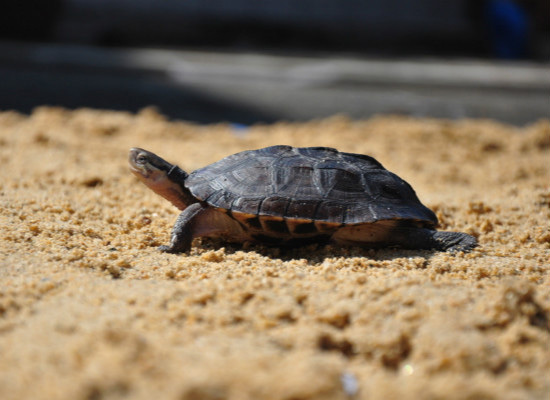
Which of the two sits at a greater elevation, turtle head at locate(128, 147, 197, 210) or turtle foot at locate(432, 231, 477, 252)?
turtle head at locate(128, 147, 197, 210)

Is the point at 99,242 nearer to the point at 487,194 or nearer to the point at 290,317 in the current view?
the point at 290,317

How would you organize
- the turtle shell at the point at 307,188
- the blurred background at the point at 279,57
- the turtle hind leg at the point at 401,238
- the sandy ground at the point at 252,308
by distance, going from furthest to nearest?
1. the blurred background at the point at 279,57
2. the turtle hind leg at the point at 401,238
3. the turtle shell at the point at 307,188
4. the sandy ground at the point at 252,308

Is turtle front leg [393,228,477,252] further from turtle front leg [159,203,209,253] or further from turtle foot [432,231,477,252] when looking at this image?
turtle front leg [159,203,209,253]

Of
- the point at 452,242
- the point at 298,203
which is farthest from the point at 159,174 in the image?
the point at 452,242

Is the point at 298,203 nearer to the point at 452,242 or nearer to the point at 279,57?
the point at 452,242

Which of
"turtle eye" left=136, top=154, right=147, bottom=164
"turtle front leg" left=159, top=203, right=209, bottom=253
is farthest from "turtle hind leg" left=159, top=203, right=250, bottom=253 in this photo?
"turtle eye" left=136, top=154, right=147, bottom=164

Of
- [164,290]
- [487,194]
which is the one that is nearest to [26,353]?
[164,290]

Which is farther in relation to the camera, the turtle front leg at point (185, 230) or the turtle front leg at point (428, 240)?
the turtle front leg at point (428, 240)

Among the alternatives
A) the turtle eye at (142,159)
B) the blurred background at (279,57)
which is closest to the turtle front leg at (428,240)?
the turtle eye at (142,159)

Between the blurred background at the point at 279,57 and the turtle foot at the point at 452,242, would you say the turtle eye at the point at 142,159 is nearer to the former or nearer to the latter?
the turtle foot at the point at 452,242
